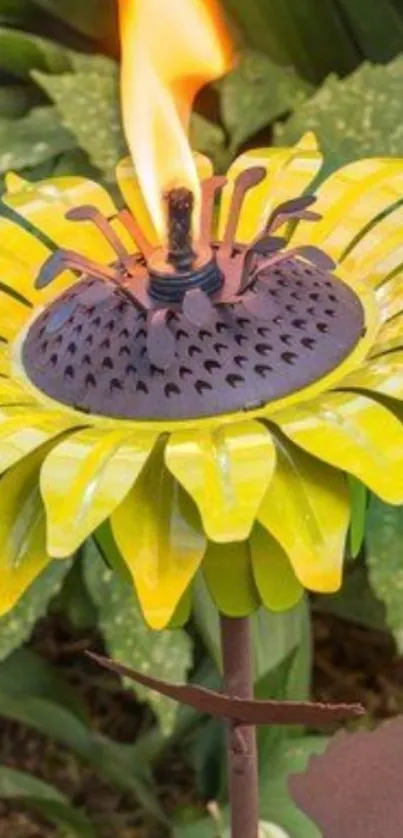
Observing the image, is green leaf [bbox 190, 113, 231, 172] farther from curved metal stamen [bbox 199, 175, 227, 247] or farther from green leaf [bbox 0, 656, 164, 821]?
curved metal stamen [bbox 199, 175, 227, 247]

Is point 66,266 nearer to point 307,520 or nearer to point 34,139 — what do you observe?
point 307,520

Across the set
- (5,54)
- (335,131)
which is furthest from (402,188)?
(5,54)

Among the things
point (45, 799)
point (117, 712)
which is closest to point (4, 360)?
point (45, 799)

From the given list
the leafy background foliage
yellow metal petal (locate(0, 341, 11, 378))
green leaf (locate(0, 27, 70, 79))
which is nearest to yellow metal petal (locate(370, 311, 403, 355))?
yellow metal petal (locate(0, 341, 11, 378))

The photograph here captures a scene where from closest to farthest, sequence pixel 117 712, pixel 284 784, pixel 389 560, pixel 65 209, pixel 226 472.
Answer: pixel 226 472 → pixel 65 209 → pixel 389 560 → pixel 284 784 → pixel 117 712

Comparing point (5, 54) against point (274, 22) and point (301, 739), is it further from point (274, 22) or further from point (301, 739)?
point (301, 739)

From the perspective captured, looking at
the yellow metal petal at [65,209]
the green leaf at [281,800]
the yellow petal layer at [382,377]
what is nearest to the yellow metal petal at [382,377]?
the yellow petal layer at [382,377]

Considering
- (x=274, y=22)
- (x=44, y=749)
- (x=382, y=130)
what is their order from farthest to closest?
(x=44, y=749), (x=274, y=22), (x=382, y=130)
